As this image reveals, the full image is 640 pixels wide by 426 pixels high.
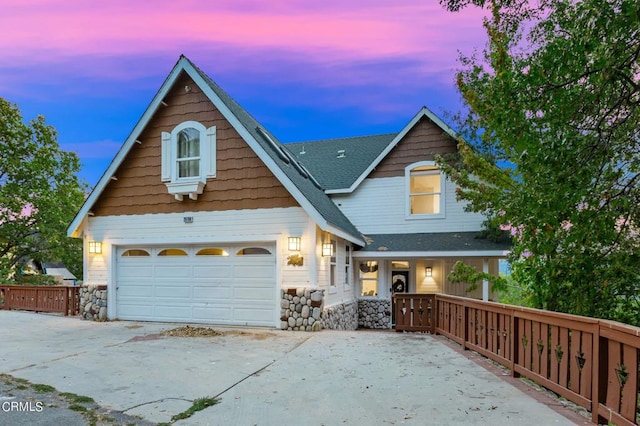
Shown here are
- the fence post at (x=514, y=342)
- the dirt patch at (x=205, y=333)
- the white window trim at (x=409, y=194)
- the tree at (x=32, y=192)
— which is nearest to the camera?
the fence post at (x=514, y=342)

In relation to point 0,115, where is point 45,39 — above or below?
above

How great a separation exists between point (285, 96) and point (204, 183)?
76126 millimetres

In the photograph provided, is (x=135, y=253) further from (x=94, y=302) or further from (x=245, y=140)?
(x=245, y=140)

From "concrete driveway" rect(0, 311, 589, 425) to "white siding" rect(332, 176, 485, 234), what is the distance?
16.5ft

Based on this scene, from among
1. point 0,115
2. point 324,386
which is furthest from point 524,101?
point 0,115

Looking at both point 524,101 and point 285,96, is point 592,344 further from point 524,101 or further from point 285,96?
point 285,96

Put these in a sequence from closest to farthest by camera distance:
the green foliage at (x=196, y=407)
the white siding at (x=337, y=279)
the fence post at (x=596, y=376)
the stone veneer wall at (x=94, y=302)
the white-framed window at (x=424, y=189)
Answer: the fence post at (x=596, y=376), the green foliage at (x=196, y=407), the white siding at (x=337, y=279), the stone veneer wall at (x=94, y=302), the white-framed window at (x=424, y=189)

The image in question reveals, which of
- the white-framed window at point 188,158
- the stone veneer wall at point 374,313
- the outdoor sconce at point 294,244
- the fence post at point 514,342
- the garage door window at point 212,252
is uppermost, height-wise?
the white-framed window at point 188,158

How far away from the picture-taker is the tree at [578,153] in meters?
A: 4.45

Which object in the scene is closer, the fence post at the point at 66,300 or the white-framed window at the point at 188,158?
the white-framed window at the point at 188,158

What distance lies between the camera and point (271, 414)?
12.8ft

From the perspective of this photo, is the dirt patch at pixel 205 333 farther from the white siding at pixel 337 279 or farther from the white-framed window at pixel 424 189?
the white-framed window at pixel 424 189

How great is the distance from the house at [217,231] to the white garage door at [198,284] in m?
0.03

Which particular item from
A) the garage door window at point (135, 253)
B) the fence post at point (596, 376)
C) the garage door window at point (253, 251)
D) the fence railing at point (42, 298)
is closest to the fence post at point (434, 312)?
the garage door window at point (253, 251)
